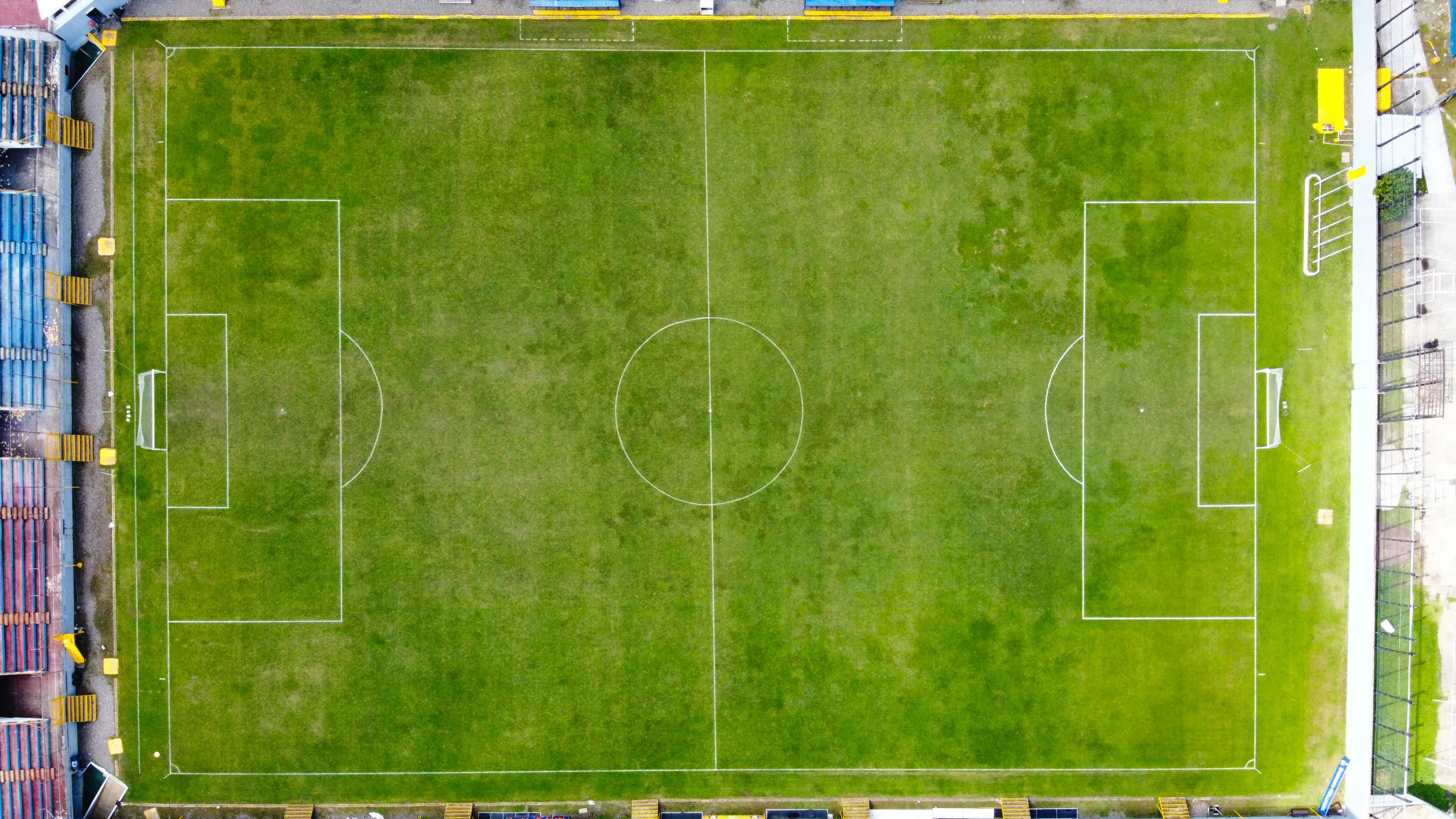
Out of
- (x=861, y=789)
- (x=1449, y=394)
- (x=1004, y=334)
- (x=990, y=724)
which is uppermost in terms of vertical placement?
(x=1004, y=334)

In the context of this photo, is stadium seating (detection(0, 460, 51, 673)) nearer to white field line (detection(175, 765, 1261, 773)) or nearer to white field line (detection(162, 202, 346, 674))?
white field line (detection(162, 202, 346, 674))

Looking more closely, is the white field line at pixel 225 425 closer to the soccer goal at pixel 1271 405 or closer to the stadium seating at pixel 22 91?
the stadium seating at pixel 22 91

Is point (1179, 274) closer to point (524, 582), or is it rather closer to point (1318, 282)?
point (1318, 282)

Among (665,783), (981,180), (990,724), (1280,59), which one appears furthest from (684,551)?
(1280,59)

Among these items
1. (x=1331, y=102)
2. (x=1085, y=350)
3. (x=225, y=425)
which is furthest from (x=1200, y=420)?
(x=225, y=425)

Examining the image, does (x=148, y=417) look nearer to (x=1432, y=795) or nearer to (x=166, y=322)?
(x=166, y=322)

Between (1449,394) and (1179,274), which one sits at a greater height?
(1179,274)

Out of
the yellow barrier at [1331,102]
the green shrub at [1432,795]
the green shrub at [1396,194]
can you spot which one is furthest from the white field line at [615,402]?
the green shrub at [1432,795]
